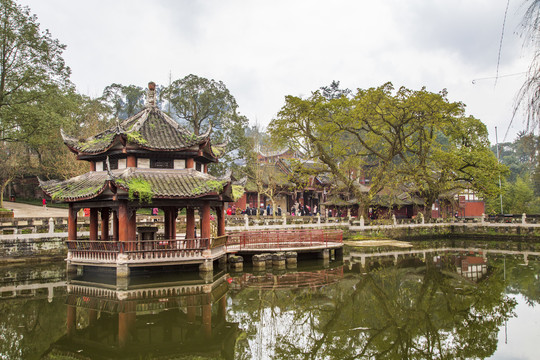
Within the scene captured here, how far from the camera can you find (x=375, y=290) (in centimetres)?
1473

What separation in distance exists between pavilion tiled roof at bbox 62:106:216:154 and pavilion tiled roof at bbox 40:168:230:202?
1108 millimetres

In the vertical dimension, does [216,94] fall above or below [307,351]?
above

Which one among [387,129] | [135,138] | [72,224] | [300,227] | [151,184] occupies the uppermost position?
[387,129]

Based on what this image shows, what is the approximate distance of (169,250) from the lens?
15898 millimetres

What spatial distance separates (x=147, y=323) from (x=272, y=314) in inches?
137

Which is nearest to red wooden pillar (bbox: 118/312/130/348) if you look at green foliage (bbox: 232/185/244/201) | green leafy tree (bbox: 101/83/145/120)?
green foliage (bbox: 232/185/244/201)

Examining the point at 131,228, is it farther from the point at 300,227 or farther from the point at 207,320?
the point at 300,227

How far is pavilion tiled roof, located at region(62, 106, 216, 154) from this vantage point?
53.8 ft

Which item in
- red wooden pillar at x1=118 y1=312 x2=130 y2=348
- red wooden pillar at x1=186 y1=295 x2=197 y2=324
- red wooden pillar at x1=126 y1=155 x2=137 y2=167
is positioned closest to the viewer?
red wooden pillar at x1=118 y1=312 x2=130 y2=348

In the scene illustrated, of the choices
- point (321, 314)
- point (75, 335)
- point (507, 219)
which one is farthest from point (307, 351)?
point (507, 219)

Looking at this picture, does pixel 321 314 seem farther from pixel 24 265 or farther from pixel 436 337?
pixel 24 265

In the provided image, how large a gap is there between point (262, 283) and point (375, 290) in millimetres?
4378

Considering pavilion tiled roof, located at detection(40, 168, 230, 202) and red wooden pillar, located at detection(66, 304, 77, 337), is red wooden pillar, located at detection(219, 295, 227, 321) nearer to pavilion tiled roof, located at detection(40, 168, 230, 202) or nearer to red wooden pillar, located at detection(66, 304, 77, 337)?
red wooden pillar, located at detection(66, 304, 77, 337)

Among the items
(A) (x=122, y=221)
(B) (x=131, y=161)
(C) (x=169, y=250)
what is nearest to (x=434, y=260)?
(C) (x=169, y=250)
